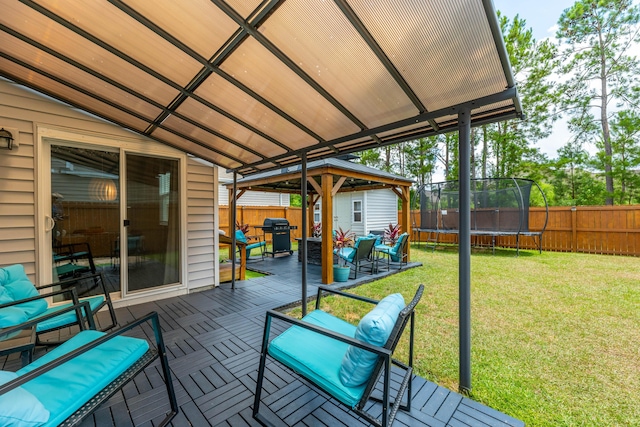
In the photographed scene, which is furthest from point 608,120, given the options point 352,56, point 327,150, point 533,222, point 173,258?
point 173,258

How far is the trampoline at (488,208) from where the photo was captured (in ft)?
28.8

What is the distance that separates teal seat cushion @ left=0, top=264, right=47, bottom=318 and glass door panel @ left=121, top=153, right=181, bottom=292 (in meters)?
1.29

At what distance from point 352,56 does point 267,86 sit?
82 centimetres

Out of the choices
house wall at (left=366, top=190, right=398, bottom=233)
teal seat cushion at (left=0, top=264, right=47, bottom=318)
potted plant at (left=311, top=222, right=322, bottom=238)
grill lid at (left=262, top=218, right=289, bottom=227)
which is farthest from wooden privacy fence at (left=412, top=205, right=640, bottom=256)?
teal seat cushion at (left=0, top=264, right=47, bottom=318)

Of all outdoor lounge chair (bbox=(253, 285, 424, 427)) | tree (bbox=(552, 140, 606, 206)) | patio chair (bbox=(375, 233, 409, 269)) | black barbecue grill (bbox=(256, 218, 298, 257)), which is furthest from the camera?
tree (bbox=(552, 140, 606, 206))

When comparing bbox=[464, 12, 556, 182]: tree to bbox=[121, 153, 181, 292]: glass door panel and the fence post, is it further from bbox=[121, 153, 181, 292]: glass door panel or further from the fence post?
bbox=[121, 153, 181, 292]: glass door panel

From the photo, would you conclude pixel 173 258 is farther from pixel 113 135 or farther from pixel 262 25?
pixel 262 25

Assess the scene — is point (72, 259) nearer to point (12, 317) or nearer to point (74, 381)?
point (12, 317)

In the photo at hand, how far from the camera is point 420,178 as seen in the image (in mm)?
17484

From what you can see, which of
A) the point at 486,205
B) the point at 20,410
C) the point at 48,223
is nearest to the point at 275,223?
the point at 48,223

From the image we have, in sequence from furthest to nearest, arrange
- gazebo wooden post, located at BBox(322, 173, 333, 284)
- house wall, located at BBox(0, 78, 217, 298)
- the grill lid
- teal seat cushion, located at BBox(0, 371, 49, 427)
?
1. the grill lid
2. gazebo wooden post, located at BBox(322, 173, 333, 284)
3. house wall, located at BBox(0, 78, 217, 298)
4. teal seat cushion, located at BBox(0, 371, 49, 427)

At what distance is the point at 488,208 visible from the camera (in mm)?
9508

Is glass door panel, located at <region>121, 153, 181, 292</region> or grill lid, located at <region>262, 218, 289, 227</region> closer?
glass door panel, located at <region>121, 153, 181, 292</region>

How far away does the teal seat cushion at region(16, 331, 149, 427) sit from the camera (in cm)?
126
